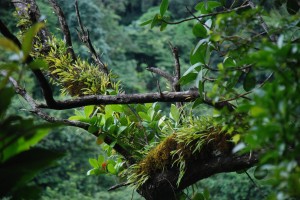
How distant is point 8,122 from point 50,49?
1.09m

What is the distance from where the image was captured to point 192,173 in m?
1.25

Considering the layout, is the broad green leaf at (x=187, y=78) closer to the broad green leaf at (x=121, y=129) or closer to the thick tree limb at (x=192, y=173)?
the thick tree limb at (x=192, y=173)

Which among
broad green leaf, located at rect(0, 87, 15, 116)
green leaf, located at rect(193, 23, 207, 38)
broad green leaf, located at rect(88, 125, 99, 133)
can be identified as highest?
broad green leaf, located at rect(0, 87, 15, 116)

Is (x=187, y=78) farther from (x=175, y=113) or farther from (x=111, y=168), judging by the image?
(x=111, y=168)

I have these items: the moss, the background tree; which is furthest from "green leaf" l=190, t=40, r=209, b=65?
the moss

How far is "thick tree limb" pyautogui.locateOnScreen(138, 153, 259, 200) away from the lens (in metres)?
1.13

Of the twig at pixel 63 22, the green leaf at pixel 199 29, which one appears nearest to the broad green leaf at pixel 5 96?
the green leaf at pixel 199 29

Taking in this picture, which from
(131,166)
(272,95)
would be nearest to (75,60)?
(131,166)

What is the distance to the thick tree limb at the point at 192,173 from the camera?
1.13 metres

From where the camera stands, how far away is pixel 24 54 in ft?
1.84

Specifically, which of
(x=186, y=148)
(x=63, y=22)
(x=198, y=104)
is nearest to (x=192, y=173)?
(x=186, y=148)

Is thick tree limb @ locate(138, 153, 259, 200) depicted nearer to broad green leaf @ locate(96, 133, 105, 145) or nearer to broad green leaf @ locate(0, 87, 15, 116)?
broad green leaf @ locate(96, 133, 105, 145)

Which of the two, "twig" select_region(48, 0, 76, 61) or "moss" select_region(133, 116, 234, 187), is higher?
"twig" select_region(48, 0, 76, 61)

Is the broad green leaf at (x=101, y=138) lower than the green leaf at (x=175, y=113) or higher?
higher
